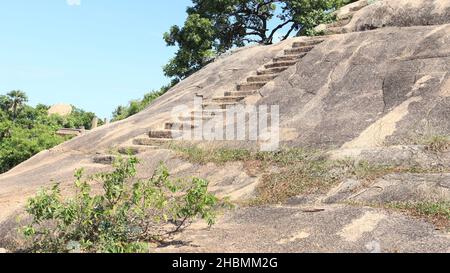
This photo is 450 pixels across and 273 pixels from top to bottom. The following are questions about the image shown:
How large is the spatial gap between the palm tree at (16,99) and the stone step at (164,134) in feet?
83.0

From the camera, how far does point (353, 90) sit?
991cm

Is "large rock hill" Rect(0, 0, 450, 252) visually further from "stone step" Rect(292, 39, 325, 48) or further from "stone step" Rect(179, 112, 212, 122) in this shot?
"stone step" Rect(179, 112, 212, 122)

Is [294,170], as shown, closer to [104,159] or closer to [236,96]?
[104,159]

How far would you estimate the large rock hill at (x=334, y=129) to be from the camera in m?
5.52

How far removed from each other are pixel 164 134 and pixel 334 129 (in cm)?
425

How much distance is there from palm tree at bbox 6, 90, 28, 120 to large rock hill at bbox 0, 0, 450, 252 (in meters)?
22.3

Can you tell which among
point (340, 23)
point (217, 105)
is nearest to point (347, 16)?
point (340, 23)

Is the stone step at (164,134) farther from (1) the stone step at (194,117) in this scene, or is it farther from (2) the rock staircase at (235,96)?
(1) the stone step at (194,117)

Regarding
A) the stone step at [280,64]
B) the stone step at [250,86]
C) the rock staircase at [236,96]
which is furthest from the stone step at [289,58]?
the stone step at [250,86]

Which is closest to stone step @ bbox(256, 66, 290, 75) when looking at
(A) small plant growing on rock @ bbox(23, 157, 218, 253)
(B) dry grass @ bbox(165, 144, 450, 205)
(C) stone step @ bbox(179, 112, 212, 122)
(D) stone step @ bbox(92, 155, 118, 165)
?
(C) stone step @ bbox(179, 112, 212, 122)

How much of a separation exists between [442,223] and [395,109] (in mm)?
3829

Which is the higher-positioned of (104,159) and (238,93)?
(238,93)

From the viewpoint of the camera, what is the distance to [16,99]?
34.1m

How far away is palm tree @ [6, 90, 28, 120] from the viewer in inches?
1329
